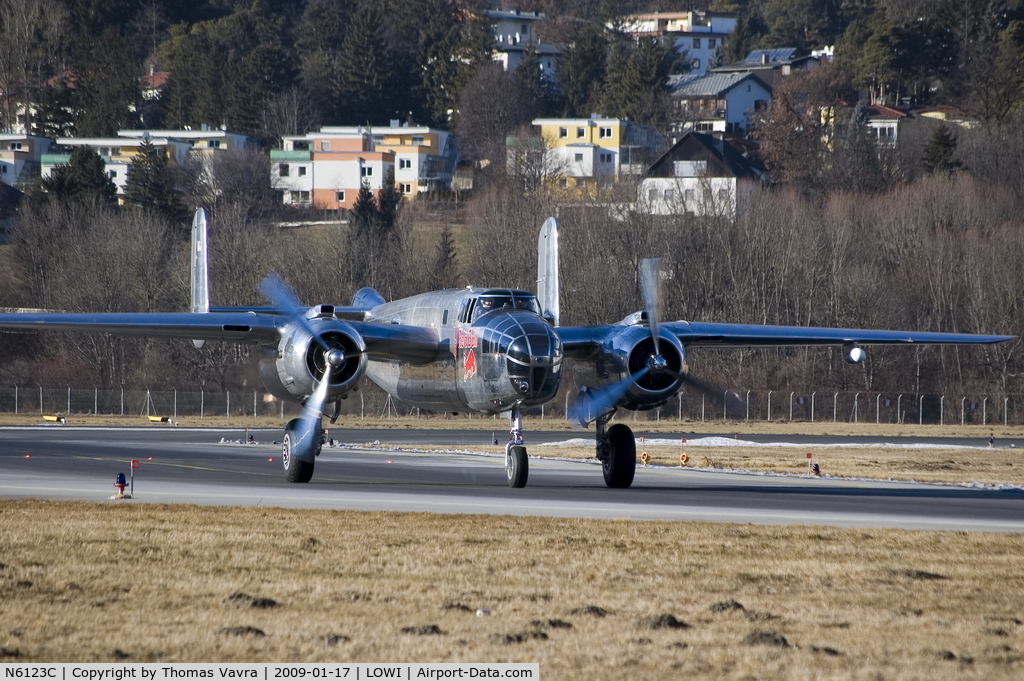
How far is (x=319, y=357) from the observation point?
25.0m

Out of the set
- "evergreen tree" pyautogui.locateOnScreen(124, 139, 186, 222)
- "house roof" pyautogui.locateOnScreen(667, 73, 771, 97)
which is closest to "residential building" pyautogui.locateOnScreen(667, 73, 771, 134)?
"house roof" pyautogui.locateOnScreen(667, 73, 771, 97)

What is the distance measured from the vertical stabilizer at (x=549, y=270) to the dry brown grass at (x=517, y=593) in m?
9.69

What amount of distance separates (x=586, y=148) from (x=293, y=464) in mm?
106481

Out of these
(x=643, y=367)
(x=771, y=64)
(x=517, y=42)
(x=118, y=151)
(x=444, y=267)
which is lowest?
(x=643, y=367)

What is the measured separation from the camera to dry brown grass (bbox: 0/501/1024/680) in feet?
38.2

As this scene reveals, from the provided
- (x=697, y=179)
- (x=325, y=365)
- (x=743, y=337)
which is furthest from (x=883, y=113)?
(x=325, y=365)

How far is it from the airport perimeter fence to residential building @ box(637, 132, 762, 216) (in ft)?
67.7

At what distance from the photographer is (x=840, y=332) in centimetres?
2767

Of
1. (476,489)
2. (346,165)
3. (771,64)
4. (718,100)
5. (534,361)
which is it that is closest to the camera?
(534,361)

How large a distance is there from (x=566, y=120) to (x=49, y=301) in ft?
216

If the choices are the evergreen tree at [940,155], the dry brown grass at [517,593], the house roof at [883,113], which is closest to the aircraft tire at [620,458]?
the dry brown grass at [517,593]

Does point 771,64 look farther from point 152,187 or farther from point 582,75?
point 152,187

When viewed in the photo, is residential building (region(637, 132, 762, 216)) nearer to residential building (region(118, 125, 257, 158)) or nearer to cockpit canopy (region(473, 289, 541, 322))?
residential building (region(118, 125, 257, 158))

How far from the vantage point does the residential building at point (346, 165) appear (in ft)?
415
